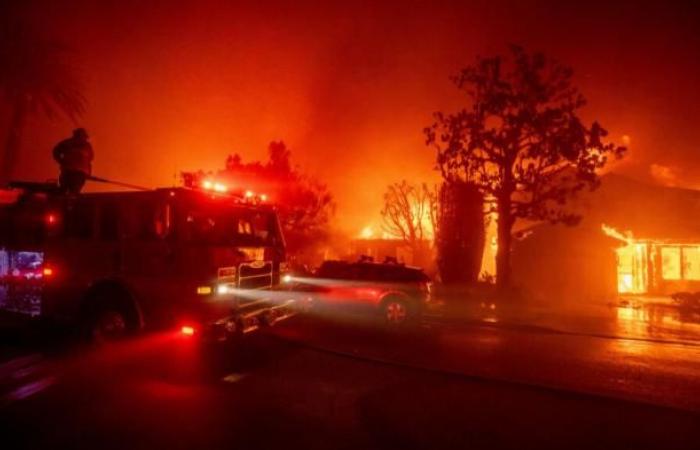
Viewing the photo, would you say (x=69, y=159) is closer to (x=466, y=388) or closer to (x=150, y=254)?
(x=150, y=254)

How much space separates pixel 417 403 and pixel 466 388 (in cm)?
115

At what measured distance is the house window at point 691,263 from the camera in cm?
2334

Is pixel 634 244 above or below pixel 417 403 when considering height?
Result: above

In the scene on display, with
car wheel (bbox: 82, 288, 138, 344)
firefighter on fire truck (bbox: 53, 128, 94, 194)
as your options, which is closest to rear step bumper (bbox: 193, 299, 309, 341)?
car wheel (bbox: 82, 288, 138, 344)

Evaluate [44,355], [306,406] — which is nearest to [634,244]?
[306,406]

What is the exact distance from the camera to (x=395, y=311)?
12.0 metres

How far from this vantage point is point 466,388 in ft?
22.8

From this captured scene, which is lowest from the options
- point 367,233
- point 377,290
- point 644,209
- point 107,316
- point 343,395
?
Answer: point 343,395

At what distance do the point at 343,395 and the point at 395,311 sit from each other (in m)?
5.73

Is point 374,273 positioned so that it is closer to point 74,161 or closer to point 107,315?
point 107,315

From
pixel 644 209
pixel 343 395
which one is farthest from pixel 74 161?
pixel 644 209

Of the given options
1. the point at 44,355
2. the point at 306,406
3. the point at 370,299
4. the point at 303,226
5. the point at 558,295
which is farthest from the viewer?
the point at 303,226

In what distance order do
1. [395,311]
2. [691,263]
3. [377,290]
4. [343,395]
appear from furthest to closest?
[691,263], [395,311], [377,290], [343,395]

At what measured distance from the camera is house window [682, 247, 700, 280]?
23344 mm
